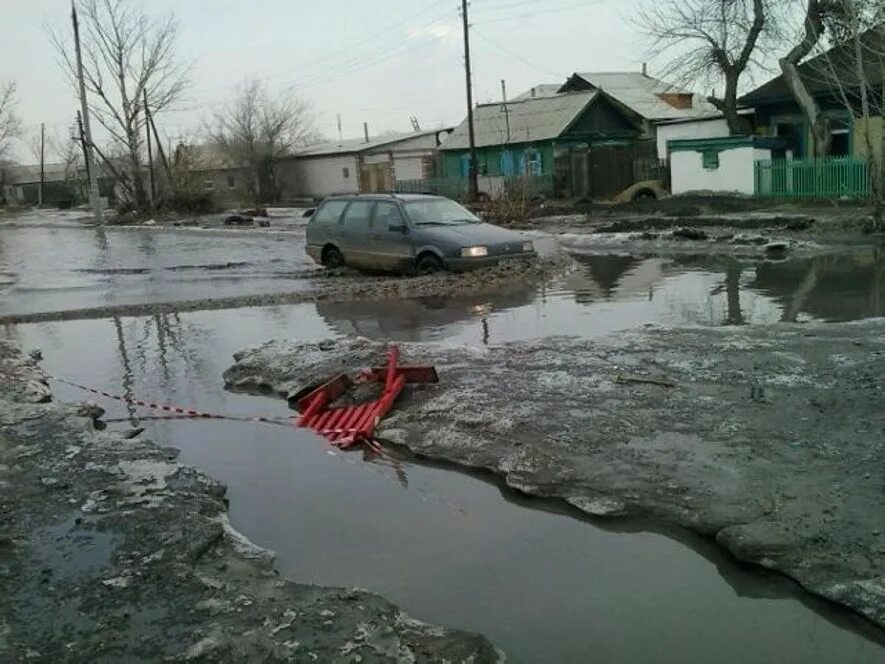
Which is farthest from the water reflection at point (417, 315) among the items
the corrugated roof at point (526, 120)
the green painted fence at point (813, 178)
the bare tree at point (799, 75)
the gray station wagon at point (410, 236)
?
the corrugated roof at point (526, 120)

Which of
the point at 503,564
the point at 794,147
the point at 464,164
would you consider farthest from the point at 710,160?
the point at 503,564

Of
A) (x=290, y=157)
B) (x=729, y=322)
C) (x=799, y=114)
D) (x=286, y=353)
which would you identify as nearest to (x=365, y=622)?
(x=286, y=353)

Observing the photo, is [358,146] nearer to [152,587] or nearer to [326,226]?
[326,226]

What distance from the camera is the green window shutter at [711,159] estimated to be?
30.5 m

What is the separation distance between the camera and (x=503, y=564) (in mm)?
4637

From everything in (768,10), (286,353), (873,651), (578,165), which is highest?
(768,10)

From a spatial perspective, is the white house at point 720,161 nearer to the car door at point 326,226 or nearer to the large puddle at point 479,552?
the car door at point 326,226

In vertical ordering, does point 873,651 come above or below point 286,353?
below

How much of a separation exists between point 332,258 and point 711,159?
18.1 m

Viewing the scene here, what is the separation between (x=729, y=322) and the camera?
412 inches

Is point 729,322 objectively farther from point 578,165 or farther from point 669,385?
point 578,165

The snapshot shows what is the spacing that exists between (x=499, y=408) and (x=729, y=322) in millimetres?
4684

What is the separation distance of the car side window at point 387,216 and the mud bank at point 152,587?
392 inches

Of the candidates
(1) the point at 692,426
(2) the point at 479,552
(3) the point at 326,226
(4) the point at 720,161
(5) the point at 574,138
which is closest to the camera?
(2) the point at 479,552
